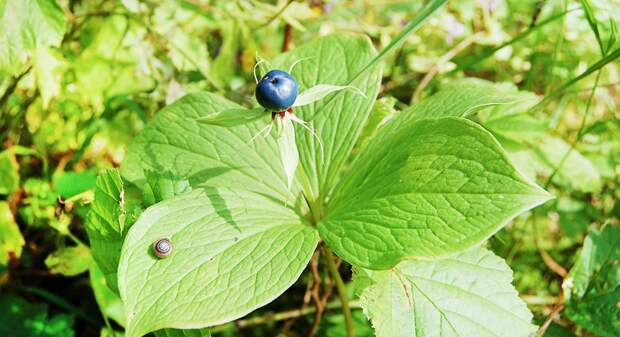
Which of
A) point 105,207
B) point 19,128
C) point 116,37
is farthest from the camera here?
point 116,37

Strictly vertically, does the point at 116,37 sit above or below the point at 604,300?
above

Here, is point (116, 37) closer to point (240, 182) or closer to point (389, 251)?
point (240, 182)

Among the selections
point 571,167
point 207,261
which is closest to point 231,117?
point 207,261

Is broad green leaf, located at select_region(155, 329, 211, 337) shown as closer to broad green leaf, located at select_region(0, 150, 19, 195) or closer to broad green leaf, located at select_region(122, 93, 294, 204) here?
broad green leaf, located at select_region(122, 93, 294, 204)

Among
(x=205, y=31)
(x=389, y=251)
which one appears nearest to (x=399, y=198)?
(x=389, y=251)

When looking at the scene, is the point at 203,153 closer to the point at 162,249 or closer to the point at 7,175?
the point at 162,249

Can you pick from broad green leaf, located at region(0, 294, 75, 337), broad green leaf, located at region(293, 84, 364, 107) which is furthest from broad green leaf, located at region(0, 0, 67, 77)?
broad green leaf, located at region(293, 84, 364, 107)
